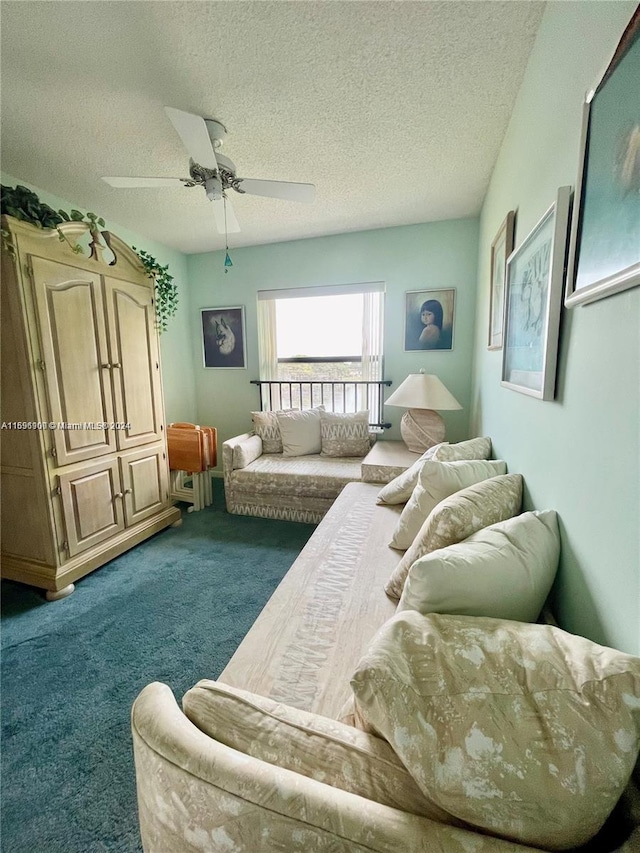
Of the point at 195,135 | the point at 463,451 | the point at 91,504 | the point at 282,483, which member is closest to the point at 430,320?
the point at 463,451

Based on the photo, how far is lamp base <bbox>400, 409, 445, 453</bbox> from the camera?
273cm

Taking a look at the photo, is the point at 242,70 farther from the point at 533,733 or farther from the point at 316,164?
the point at 533,733

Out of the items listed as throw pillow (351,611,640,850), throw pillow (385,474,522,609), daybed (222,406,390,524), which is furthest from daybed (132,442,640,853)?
daybed (222,406,390,524)

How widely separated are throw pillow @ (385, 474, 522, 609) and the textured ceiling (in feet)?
5.57

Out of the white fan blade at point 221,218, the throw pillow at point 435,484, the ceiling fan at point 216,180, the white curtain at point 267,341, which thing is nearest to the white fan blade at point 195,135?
the ceiling fan at point 216,180

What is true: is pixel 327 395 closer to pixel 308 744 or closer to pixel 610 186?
pixel 610 186

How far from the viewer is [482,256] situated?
2.67 meters

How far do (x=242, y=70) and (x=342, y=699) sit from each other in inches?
90.2

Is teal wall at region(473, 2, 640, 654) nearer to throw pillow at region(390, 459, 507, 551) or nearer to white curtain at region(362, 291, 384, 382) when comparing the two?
throw pillow at region(390, 459, 507, 551)

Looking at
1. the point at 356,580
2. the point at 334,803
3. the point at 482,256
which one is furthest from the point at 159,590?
the point at 482,256

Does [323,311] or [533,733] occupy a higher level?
[323,311]

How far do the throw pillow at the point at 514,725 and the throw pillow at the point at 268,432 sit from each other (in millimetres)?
2750

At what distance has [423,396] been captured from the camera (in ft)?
8.47

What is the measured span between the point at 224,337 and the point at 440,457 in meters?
2.91
